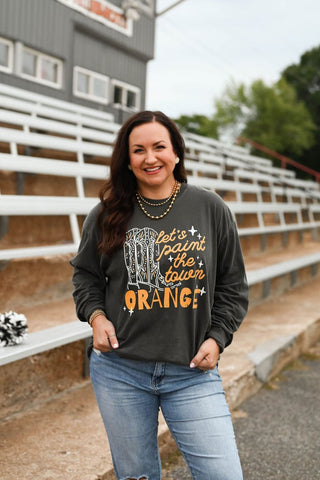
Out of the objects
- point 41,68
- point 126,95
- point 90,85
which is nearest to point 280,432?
point 41,68

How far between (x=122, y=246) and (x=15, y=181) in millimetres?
2703

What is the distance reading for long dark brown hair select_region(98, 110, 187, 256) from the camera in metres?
1.47

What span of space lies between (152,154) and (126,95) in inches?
482

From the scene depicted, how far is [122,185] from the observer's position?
155 cm

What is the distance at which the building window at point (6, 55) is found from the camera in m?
9.69

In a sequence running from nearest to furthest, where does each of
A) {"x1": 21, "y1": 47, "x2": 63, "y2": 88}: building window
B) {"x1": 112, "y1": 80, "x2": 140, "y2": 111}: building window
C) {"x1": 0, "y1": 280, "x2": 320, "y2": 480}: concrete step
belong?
1. {"x1": 0, "y1": 280, "x2": 320, "y2": 480}: concrete step
2. {"x1": 21, "y1": 47, "x2": 63, "y2": 88}: building window
3. {"x1": 112, "y1": 80, "x2": 140, "y2": 111}: building window

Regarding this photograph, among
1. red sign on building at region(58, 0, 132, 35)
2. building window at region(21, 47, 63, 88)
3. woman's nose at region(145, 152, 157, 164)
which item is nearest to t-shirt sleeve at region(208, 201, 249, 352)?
woman's nose at region(145, 152, 157, 164)

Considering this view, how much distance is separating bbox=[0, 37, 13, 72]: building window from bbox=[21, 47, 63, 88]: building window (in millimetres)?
313

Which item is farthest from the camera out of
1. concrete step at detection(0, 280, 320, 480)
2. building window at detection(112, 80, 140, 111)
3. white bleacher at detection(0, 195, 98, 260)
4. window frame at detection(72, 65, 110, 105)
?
building window at detection(112, 80, 140, 111)

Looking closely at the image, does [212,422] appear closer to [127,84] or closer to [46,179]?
[46,179]

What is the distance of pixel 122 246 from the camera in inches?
58.0

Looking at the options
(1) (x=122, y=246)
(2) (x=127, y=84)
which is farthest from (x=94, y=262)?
(2) (x=127, y=84)

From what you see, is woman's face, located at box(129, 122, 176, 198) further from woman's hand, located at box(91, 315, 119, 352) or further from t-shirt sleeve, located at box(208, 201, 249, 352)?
woman's hand, located at box(91, 315, 119, 352)

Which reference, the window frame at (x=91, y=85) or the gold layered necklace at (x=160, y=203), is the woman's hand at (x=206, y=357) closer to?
the gold layered necklace at (x=160, y=203)
